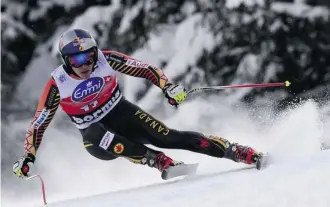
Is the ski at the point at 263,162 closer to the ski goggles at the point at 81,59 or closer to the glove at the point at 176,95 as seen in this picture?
the glove at the point at 176,95

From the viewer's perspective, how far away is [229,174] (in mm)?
4023

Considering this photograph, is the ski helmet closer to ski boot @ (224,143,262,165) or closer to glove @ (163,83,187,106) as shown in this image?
glove @ (163,83,187,106)

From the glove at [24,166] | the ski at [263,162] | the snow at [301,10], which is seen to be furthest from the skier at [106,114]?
the snow at [301,10]

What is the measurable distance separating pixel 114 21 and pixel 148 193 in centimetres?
578

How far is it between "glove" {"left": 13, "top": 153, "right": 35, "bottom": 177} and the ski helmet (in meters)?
0.69

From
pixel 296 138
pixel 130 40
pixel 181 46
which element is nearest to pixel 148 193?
pixel 296 138

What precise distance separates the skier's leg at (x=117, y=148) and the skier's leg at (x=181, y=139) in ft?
0.35

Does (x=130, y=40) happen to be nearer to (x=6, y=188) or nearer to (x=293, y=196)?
(x=6, y=188)

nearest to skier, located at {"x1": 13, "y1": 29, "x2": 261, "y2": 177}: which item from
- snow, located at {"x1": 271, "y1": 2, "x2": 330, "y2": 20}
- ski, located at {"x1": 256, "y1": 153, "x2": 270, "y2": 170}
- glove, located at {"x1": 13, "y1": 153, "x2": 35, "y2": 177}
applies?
glove, located at {"x1": 13, "y1": 153, "x2": 35, "y2": 177}

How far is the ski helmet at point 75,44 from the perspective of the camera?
432 cm

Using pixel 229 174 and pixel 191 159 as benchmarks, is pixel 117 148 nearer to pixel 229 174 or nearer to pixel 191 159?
pixel 229 174

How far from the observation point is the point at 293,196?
288cm

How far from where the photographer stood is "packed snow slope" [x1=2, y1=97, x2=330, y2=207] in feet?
9.99

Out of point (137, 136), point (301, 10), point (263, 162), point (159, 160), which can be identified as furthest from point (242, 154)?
point (301, 10)
